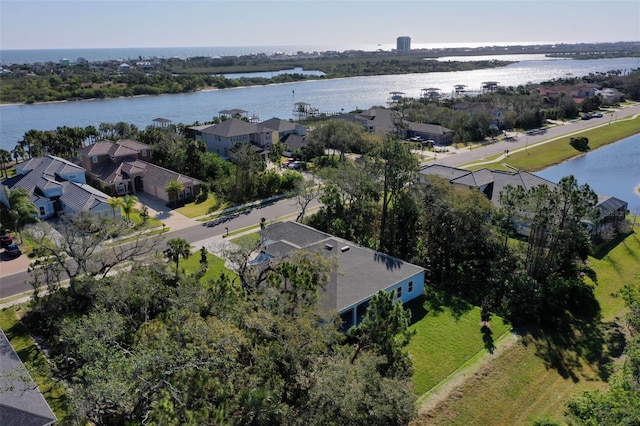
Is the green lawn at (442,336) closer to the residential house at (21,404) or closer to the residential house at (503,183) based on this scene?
the residential house at (503,183)

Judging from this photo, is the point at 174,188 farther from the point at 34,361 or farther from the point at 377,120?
the point at 377,120

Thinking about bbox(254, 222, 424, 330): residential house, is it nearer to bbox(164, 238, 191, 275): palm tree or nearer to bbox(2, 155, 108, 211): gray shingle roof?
bbox(164, 238, 191, 275): palm tree

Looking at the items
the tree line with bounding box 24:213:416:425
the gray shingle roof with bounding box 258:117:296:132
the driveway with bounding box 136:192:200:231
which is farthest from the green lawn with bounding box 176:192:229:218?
the gray shingle roof with bounding box 258:117:296:132

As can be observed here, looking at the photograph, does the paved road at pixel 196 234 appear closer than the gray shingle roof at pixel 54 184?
Yes

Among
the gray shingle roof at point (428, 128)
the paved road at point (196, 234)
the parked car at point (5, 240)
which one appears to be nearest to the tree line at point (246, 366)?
the paved road at point (196, 234)

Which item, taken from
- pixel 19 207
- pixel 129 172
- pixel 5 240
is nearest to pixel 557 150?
pixel 129 172

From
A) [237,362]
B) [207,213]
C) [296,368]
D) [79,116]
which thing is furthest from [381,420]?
[79,116]
